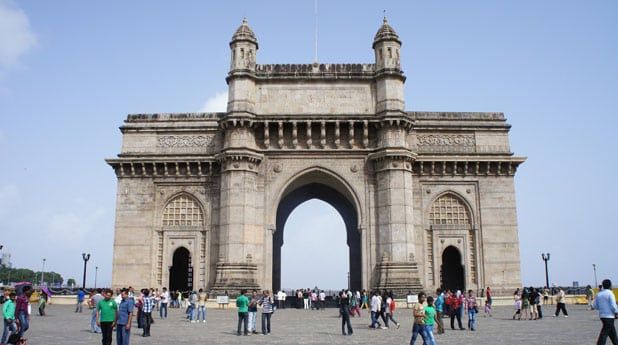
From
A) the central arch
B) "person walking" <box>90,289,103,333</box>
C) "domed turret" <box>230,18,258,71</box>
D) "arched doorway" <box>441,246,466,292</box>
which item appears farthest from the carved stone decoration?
"arched doorway" <box>441,246,466,292</box>

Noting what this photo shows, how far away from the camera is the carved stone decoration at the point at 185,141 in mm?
35406

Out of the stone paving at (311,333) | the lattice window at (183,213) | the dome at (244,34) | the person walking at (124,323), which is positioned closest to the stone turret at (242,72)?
the dome at (244,34)

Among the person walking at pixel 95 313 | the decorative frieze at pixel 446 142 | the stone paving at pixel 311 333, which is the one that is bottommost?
the stone paving at pixel 311 333

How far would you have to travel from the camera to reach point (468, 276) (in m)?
34.2

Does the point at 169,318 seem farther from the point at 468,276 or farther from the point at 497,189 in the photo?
the point at 497,189

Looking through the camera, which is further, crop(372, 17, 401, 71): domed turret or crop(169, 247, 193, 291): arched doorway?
crop(169, 247, 193, 291): arched doorway

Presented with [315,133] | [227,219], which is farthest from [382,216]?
[227,219]

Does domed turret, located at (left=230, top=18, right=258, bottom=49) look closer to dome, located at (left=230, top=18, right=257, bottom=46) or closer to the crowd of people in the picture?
dome, located at (left=230, top=18, right=257, bottom=46)

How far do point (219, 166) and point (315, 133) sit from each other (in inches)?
237

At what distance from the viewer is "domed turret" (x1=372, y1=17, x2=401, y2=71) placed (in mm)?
34875

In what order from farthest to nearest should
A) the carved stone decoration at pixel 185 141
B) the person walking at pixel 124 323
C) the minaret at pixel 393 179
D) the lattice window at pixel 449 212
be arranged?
1. the carved stone decoration at pixel 185 141
2. the lattice window at pixel 449 212
3. the minaret at pixel 393 179
4. the person walking at pixel 124 323

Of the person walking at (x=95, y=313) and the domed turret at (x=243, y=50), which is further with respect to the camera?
the domed turret at (x=243, y=50)

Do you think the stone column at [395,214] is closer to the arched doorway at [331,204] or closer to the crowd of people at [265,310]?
the crowd of people at [265,310]

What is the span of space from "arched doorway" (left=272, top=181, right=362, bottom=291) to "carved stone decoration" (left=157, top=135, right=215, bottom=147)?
6678mm
